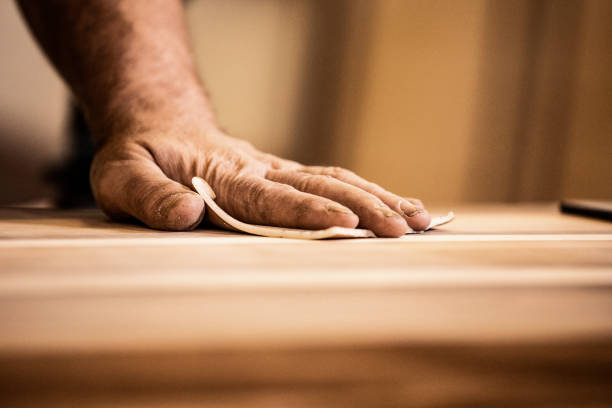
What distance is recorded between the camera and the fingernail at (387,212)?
1.62 feet

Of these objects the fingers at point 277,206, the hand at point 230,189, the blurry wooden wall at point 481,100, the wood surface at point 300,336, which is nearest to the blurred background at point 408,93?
the blurry wooden wall at point 481,100

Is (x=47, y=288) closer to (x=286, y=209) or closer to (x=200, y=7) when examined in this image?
(x=286, y=209)

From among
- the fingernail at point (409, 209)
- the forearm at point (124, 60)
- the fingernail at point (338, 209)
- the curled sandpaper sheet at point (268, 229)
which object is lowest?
the curled sandpaper sheet at point (268, 229)

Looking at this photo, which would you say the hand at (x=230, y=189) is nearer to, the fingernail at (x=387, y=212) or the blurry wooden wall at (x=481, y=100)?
the fingernail at (x=387, y=212)

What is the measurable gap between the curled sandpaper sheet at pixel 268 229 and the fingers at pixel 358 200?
0.01 metres

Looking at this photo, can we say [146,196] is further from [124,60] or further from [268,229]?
[124,60]

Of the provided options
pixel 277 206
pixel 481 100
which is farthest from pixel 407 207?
pixel 481 100

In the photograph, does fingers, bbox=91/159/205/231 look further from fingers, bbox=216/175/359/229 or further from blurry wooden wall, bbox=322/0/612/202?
blurry wooden wall, bbox=322/0/612/202

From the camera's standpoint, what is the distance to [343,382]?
199mm

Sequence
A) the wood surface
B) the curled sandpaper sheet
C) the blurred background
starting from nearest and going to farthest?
the wood surface → the curled sandpaper sheet → the blurred background

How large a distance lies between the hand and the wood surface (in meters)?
0.19

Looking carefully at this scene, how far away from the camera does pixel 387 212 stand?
50 cm

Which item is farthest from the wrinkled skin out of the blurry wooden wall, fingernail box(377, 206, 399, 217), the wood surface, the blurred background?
the blurry wooden wall

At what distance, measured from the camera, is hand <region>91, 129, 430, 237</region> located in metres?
0.50
